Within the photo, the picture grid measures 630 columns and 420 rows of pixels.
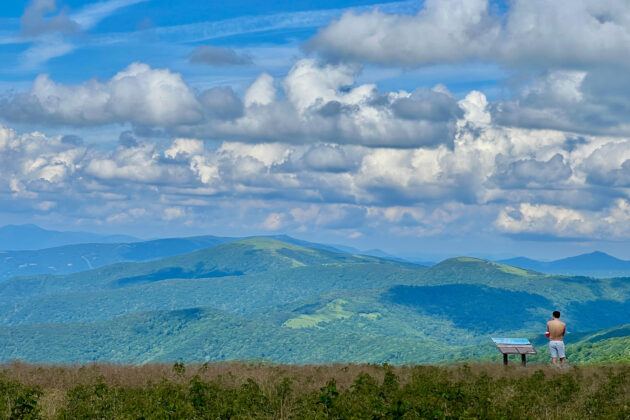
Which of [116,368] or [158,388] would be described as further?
[116,368]

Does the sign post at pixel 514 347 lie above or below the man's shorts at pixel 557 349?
above

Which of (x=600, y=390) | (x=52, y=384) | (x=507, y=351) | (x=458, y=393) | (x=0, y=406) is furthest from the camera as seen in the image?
(x=507, y=351)

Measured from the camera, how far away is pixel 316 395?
28625mm

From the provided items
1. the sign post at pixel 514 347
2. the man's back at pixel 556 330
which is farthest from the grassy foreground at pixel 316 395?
the man's back at pixel 556 330

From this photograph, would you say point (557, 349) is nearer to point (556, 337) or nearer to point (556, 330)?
point (556, 337)

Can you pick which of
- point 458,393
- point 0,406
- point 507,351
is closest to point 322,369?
point 507,351

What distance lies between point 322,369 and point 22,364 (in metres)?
17.7

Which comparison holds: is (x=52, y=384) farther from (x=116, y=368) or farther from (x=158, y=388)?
(x=158, y=388)

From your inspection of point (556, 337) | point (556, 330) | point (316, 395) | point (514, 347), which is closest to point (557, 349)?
point (556, 337)

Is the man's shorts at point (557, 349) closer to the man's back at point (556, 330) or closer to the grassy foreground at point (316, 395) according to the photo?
the man's back at point (556, 330)

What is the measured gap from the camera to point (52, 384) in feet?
112

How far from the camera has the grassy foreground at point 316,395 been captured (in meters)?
25.5

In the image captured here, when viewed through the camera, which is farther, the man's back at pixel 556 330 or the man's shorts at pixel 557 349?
the man's shorts at pixel 557 349

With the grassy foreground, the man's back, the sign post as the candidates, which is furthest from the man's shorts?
the grassy foreground
